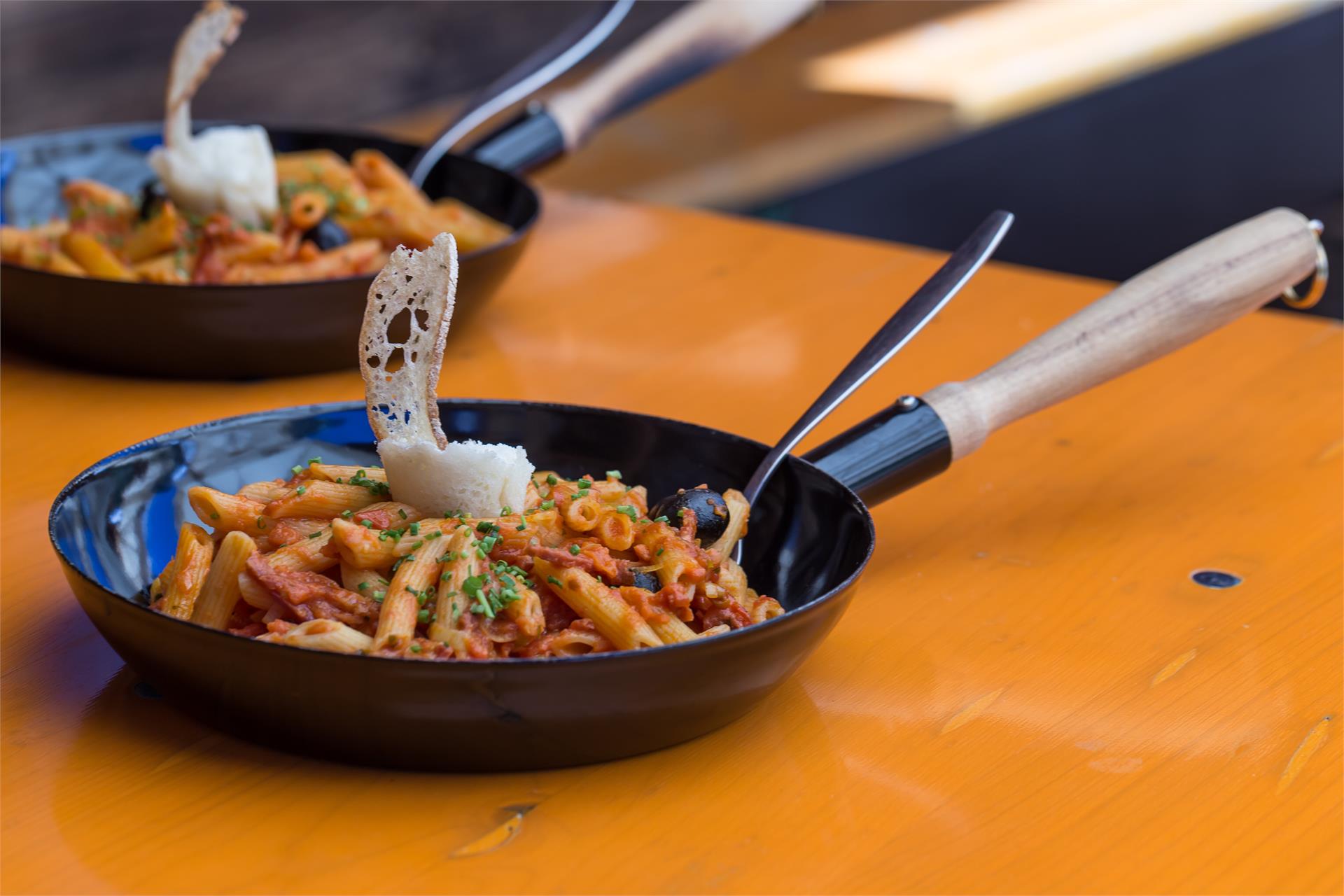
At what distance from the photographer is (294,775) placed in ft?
2.76

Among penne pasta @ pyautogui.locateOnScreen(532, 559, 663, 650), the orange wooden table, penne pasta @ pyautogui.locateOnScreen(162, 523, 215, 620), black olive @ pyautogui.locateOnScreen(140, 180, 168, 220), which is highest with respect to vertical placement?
black olive @ pyautogui.locateOnScreen(140, 180, 168, 220)

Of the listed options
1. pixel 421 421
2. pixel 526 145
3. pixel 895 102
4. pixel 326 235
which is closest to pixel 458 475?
pixel 421 421

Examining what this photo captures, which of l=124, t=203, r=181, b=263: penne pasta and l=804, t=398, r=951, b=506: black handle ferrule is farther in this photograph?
l=124, t=203, r=181, b=263: penne pasta

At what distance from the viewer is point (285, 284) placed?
1.37 m

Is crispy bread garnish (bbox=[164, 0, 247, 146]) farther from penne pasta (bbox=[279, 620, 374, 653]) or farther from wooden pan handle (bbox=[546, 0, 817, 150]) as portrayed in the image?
penne pasta (bbox=[279, 620, 374, 653])

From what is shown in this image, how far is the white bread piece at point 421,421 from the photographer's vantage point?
3.00 feet

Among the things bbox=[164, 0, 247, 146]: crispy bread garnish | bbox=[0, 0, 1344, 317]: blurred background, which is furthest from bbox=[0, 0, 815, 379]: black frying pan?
bbox=[164, 0, 247, 146]: crispy bread garnish

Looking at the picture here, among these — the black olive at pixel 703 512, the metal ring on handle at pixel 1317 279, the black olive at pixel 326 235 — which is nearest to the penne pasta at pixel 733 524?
the black olive at pixel 703 512

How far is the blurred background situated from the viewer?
2.65m

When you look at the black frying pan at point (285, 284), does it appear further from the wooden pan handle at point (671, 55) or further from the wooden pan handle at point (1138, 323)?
the wooden pan handle at point (1138, 323)

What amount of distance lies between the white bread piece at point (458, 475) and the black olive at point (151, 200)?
2.48ft

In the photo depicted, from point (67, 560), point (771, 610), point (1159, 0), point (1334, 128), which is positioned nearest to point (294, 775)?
point (67, 560)

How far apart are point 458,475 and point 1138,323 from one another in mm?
595

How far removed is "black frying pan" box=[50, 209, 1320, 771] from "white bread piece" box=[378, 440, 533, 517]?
0.59 ft
